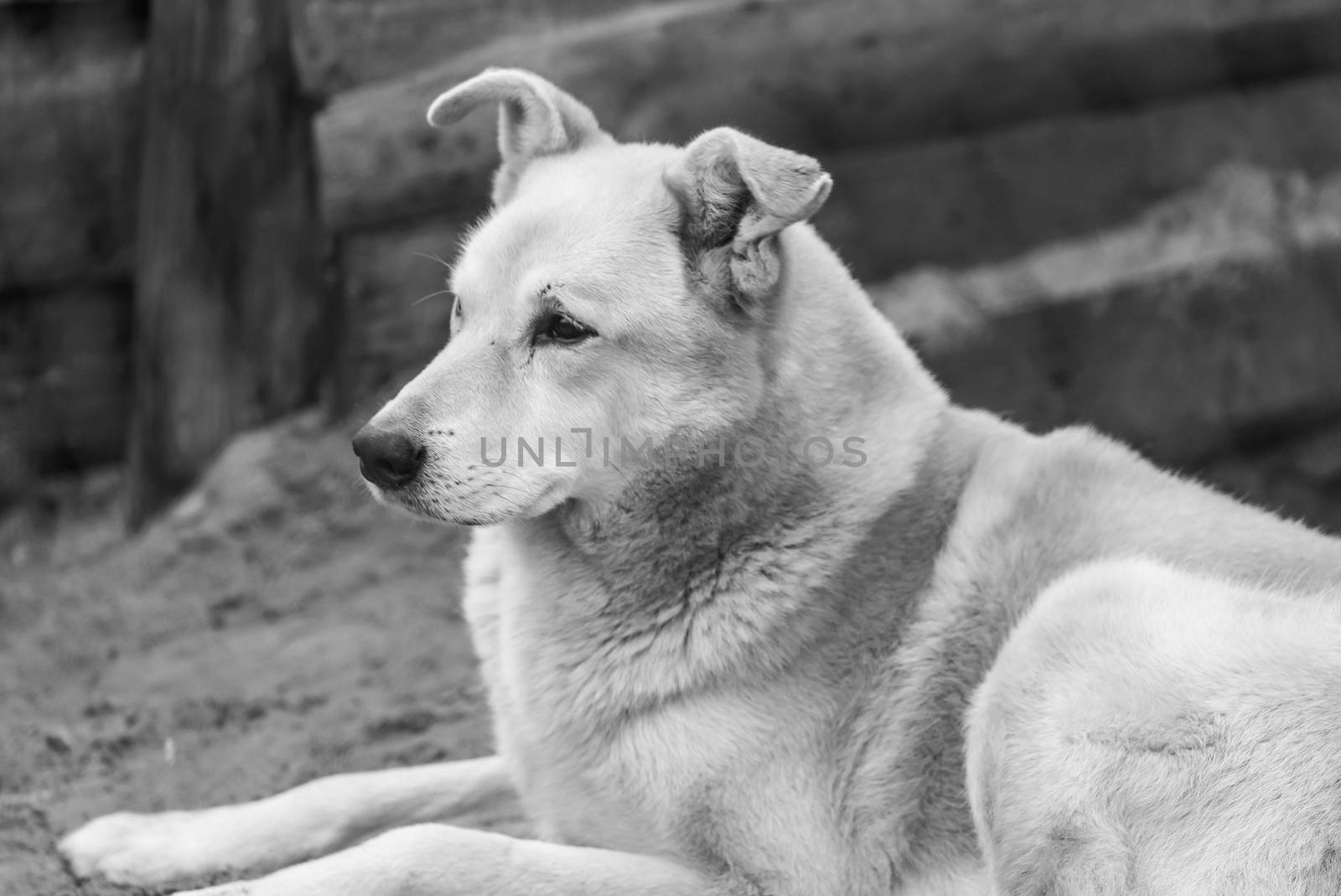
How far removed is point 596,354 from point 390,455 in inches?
21.8

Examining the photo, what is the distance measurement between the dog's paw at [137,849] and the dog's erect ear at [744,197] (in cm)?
212

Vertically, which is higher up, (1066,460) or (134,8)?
(134,8)

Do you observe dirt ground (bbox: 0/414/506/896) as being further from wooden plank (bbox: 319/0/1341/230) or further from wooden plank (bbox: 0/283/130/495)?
wooden plank (bbox: 319/0/1341/230)

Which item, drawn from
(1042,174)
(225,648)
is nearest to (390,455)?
(225,648)

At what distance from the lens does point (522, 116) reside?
13.6 feet

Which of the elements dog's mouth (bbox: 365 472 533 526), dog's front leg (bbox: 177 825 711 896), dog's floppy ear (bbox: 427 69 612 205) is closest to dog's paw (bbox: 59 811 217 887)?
dog's front leg (bbox: 177 825 711 896)

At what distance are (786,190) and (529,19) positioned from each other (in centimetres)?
323

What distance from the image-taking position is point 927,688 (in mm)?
3561

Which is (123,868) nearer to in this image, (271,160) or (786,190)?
(786,190)

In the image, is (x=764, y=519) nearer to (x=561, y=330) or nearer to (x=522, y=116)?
(x=561, y=330)

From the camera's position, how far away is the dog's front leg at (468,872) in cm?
331

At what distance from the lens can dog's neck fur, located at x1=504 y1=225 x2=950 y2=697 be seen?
363cm

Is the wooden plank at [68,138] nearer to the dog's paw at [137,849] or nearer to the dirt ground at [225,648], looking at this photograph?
the dirt ground at [225,648]

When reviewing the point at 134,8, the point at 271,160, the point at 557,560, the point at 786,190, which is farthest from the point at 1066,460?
the point at 134,8
